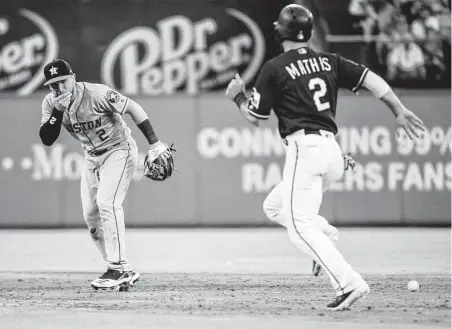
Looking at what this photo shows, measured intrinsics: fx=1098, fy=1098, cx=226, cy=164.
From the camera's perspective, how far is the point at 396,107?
7391 millimetres

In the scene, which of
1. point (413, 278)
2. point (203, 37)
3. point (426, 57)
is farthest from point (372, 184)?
point (413, 278)

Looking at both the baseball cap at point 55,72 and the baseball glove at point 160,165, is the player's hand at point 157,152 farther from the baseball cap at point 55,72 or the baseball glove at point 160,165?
the baseball cap at point 55,72

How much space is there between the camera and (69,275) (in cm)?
1034

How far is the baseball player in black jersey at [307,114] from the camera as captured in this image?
7344mm

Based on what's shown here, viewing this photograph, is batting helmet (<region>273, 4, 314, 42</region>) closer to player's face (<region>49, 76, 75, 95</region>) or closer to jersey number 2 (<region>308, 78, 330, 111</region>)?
jersey number 2 (<region>308, 78, 330, 111</region>)

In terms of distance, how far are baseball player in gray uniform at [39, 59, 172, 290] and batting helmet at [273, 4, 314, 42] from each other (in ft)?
6.64

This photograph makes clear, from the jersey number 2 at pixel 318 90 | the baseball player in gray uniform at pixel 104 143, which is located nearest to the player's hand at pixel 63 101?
the baseball player in gray uniform at pixel 104 143

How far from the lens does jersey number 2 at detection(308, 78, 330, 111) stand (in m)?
7.41

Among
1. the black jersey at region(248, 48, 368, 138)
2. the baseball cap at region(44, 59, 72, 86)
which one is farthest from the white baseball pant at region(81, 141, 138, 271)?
the black jersey at region(248, 48, 368, 138)

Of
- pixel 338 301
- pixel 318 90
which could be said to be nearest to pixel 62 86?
pixel 318 90

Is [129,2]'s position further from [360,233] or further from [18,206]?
[360,233]

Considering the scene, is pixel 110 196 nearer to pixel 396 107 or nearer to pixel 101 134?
pixel 101 134

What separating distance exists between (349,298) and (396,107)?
1320 millimetres

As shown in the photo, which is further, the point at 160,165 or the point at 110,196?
the point at 160,165
